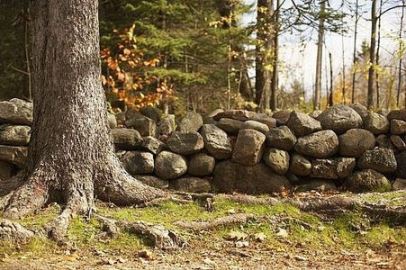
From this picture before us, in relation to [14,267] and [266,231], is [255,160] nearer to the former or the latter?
[266,231]

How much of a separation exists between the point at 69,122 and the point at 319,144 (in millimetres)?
3598

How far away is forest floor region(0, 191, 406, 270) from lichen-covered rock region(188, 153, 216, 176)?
5.82 feet

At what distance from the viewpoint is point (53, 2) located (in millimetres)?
5262

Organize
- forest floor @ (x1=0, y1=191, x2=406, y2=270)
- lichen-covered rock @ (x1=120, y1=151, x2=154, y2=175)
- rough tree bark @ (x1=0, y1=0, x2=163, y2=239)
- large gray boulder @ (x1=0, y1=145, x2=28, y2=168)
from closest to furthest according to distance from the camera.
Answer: forest floor @ (x1=0, y1=191, x2=406, y2=270) → rough tree bark @ (x1=0, y1=0, x2=163, y2=239) → large gray boulder @ (x1=0, y1=145, x2=28, y2=168) → lichen-covered rock @ (x1=120, y1=151, x2=154, y2=175)

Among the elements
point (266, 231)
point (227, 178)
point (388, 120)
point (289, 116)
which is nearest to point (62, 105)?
point (266, 231)

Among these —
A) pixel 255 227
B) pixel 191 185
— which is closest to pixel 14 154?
pixel 191 185

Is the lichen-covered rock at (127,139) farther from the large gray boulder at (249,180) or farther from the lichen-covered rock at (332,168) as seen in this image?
the lichen-covered rock at (332,168)

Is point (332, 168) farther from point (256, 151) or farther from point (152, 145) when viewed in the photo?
point (152, 145)

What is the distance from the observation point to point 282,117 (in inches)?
309

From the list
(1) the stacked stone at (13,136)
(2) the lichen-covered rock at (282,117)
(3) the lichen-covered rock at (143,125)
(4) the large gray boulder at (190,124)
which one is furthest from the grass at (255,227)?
(2) the lichen-covered rock at (282,117)

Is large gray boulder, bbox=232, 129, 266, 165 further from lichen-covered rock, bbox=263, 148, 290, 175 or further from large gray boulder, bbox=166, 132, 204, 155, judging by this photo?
large gray boulder, bbox=166, 132, 204, 155

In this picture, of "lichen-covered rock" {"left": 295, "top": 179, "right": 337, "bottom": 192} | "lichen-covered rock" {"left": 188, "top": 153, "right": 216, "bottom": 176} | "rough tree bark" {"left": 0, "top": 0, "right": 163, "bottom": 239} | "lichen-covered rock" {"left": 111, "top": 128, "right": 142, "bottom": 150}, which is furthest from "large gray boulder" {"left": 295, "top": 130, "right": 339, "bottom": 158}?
"rough tree bark" {"left": 0, "top": 0, "right": 163, "bottom": 239}

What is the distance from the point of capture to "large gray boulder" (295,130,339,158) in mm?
7297

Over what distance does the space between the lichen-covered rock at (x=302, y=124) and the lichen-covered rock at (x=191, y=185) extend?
1445 millimetres
